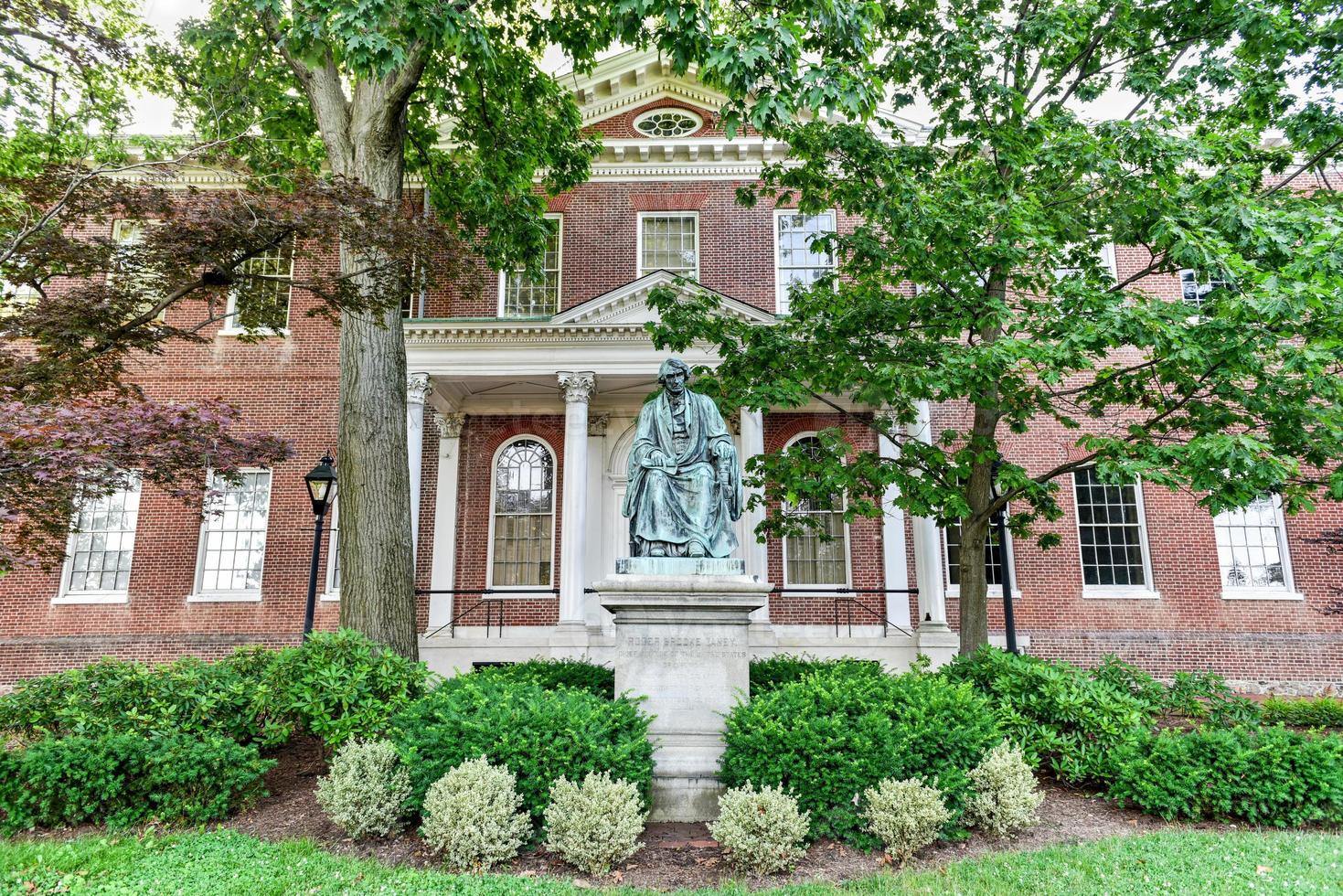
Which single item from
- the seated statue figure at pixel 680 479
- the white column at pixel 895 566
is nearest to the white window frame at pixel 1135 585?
the white column at pixel 895 566

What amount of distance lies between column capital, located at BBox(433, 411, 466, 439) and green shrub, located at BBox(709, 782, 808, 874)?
1191 centimetres

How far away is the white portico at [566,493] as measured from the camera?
13203 millimetres

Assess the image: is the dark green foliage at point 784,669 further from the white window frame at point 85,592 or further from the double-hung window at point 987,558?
the white window frame at point 85,592

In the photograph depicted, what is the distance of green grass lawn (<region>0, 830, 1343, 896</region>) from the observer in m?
4.57

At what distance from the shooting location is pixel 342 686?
635cm

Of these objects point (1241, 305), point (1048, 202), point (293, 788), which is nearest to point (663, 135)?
point (1048, 202)

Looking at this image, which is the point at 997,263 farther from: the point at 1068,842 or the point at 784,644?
the point at 784,644


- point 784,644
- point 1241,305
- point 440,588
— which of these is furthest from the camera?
point 440,588

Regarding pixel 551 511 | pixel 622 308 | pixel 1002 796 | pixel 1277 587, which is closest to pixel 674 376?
pixel 1002 796

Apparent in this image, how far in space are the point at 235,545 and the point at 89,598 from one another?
2909 mm

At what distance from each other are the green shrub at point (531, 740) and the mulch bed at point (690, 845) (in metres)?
0.39

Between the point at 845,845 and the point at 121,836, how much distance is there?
5202 millimetres

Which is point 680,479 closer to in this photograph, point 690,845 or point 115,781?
point 690,845

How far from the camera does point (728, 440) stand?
23.4 ft
